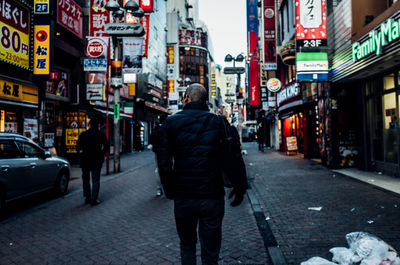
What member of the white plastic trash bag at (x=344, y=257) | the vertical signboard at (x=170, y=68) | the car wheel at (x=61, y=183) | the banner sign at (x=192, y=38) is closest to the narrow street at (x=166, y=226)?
the white plastic trash bag at (x=344, y=257)

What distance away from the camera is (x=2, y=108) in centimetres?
1187

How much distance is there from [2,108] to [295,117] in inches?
669

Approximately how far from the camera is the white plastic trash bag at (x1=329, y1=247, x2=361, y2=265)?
11.1 ft

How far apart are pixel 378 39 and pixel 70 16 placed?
1420 centimetres

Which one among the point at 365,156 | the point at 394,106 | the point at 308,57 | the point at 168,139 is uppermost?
the point at 308,57

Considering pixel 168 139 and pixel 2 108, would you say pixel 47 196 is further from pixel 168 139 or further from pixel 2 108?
pixel 168 139

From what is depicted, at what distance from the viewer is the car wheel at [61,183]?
851 centimetres

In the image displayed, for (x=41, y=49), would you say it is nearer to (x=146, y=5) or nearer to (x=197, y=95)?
(x=146, y=5)

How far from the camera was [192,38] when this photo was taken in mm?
85438

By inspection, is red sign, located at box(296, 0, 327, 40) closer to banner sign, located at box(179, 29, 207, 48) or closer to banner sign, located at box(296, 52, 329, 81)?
banner sign, located at box(296, 52, 329, 81)

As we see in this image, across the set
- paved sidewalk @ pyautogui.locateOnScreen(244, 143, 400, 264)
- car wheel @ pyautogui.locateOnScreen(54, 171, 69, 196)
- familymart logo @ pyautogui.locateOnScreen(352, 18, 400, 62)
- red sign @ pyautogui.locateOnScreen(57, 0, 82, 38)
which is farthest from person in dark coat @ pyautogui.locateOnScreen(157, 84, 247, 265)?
red sign @ pyautogui.locateOnScreen(57, 0, 82, 38)

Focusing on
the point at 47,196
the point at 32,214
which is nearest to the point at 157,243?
the point at 32,214

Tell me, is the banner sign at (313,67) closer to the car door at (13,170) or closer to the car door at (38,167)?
the car door at (38,167)

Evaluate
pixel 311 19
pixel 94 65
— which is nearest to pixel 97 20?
pixel 94 65
